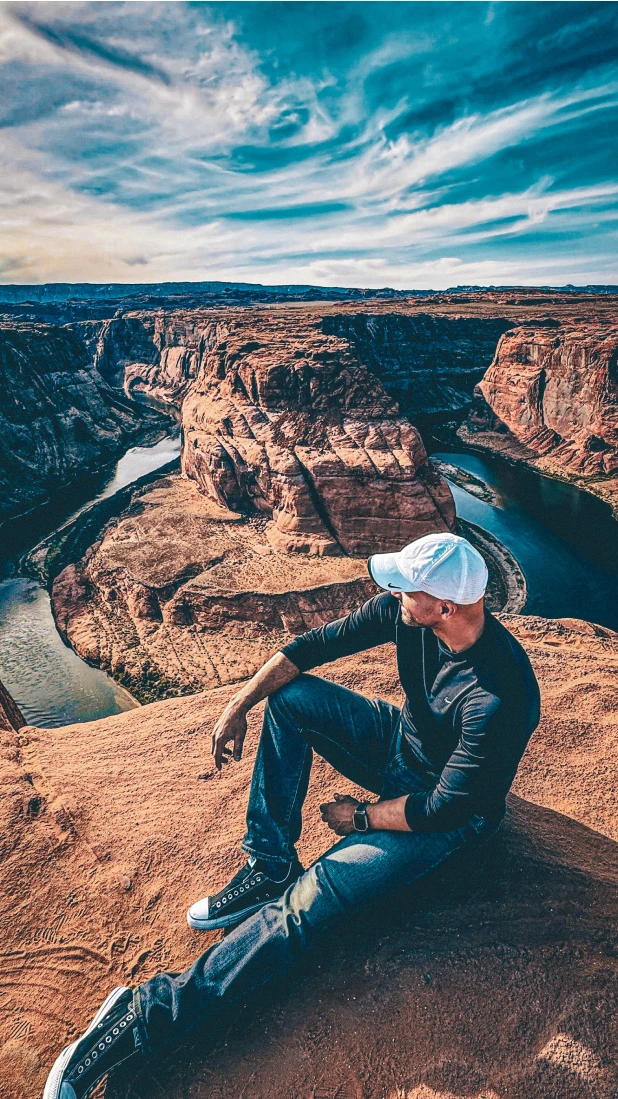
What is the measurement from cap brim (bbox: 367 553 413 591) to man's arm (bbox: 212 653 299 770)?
104 cm

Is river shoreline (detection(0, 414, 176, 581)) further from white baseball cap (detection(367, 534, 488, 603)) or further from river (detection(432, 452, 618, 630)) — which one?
white baseball cap (detection(367, 534, 488, 603))

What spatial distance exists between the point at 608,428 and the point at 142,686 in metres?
42.6

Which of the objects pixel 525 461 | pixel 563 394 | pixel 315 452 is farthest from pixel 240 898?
pixel 563 394

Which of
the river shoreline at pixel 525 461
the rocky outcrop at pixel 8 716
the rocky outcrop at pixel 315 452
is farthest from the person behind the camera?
the river shoreline at pixel 525 461

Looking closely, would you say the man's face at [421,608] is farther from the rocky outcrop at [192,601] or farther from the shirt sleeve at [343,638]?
the rocky outcrop at [192,601]

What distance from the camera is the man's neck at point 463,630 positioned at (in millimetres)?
3137

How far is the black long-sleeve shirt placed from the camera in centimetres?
297

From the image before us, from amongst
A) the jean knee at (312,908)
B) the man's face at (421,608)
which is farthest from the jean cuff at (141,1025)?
the man's face at (421,608)

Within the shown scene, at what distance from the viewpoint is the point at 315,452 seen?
2689cm

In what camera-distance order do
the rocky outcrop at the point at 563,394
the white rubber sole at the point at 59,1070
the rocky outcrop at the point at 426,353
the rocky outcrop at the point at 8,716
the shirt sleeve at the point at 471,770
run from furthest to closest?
the rocky outcrop at the point at 426,353 < the rocky outcrop at the point at 563,394 < the rocky outcrop at the point at 8,716 < the white rubber sole at the point at 59,1070 < the shirt sleeve at the point at 471,770

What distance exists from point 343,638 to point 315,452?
77.4 feet

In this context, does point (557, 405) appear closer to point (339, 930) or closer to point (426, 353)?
point (426, 353)

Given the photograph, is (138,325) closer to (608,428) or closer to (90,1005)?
(608,428)

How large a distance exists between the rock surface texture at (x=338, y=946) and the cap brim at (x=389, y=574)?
2229mm
